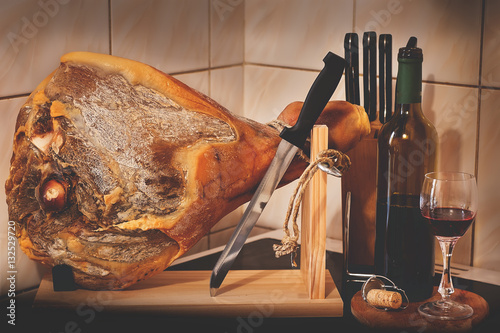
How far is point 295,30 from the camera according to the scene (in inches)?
54.1

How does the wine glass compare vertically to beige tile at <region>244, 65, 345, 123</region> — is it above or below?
below

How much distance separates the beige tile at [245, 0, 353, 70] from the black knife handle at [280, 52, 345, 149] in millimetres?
435

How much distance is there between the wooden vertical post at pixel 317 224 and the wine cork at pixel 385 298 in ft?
0.26

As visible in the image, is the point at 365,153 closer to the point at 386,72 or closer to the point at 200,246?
the point at 386,72

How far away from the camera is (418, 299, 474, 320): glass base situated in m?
0.89

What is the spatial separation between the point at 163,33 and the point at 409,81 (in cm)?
55

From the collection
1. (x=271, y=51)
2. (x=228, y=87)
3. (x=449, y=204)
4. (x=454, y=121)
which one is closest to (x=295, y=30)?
(x=271, y=51)

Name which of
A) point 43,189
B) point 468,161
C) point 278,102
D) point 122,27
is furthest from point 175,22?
point 468,161

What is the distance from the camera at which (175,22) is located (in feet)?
4.13

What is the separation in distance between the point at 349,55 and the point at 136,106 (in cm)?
47

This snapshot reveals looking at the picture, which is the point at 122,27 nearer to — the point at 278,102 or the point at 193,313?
the point at 278,102

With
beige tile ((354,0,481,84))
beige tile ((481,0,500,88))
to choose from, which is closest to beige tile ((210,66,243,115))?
beige tile ((354,0,481,84))

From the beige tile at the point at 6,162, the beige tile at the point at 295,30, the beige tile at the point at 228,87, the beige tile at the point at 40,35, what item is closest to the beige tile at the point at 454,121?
the beige tile at the point at 295,30

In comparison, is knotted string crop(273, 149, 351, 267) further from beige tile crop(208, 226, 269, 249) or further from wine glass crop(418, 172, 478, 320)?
beige tile crop(208, 226, 269, 249)
